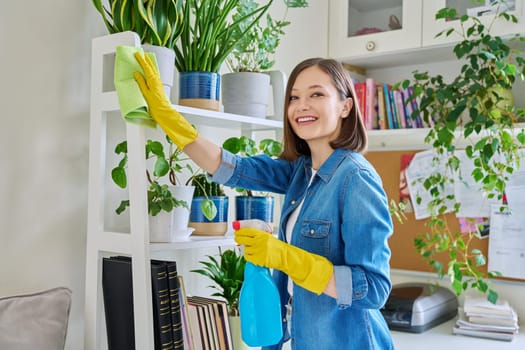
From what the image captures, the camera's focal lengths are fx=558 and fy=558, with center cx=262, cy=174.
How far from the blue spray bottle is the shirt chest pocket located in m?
0.11

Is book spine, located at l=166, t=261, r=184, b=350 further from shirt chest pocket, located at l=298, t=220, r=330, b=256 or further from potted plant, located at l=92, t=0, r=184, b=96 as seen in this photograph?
potted plant, located at l=92, t=0, r=184, b=96

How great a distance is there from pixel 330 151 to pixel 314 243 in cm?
25

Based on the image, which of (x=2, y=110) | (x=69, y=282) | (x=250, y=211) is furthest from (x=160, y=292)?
(x=2, y=110)

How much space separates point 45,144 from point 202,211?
1.50ft

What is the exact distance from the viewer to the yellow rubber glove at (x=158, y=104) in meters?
1.28

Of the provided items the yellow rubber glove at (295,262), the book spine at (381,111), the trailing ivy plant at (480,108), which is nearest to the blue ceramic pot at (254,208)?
the yellow rubber glove at (295,262)

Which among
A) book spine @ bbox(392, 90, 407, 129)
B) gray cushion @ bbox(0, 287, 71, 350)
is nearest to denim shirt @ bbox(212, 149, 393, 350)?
gray cushion @ bbox(0, 287, 71, 350)

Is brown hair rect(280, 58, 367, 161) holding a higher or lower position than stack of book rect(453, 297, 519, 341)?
higher

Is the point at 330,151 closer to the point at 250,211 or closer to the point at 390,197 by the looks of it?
the point at 250,211

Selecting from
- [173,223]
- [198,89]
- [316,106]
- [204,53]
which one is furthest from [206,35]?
[173,223]

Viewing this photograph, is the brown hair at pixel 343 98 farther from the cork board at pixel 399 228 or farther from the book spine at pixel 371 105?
the cork board at pixel 399 228

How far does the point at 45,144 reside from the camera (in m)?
1.43

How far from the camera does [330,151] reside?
4.63 ft

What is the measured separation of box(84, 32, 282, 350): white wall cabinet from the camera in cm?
130
